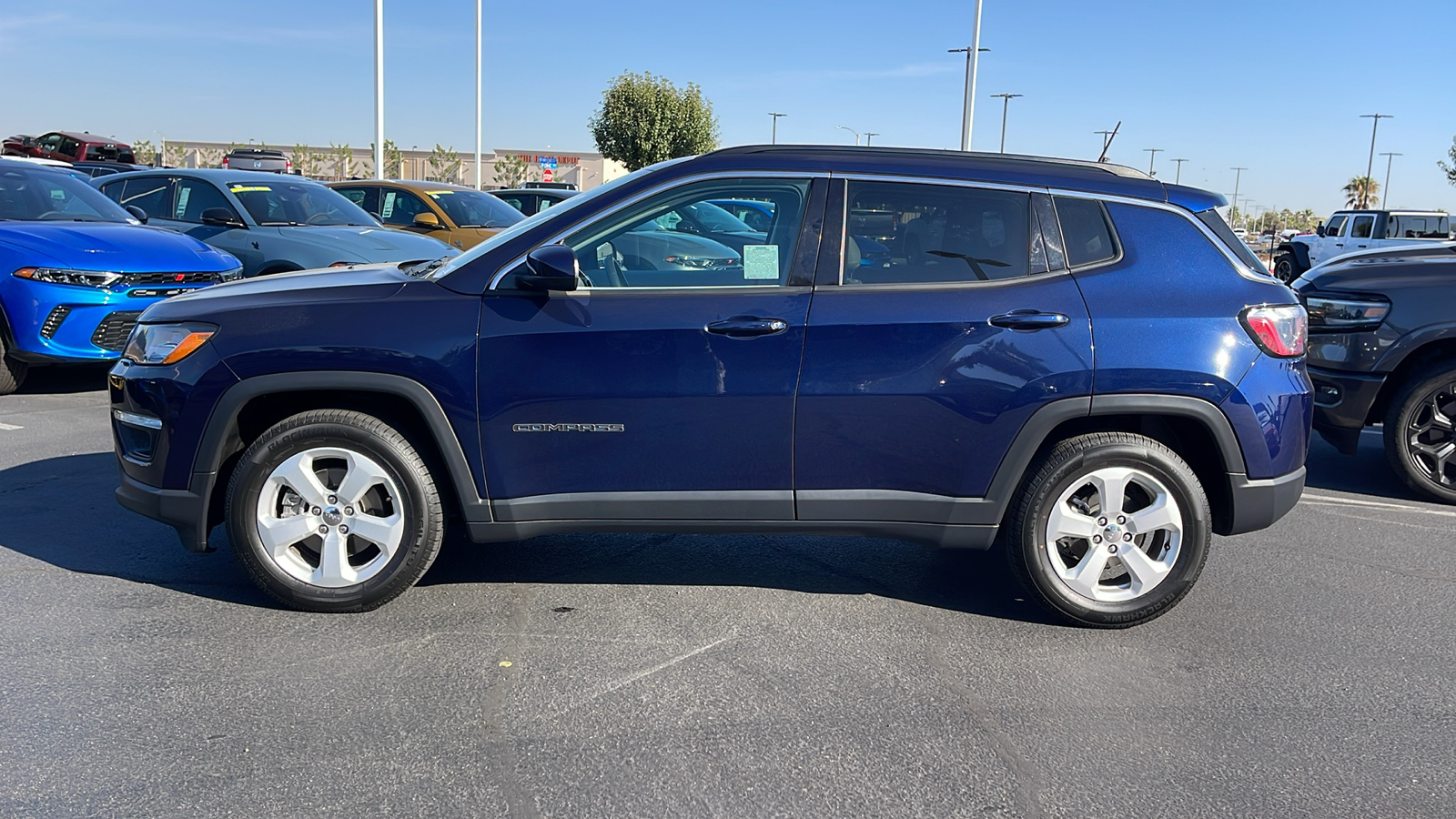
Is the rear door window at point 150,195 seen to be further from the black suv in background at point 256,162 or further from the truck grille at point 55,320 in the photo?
the black suv in background at point 256,162

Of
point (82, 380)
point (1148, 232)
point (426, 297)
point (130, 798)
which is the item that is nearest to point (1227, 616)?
point (1148, 232)

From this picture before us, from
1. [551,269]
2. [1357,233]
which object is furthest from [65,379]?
[1357,233]

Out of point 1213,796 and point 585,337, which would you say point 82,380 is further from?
point 1213,796

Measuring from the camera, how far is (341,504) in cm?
405

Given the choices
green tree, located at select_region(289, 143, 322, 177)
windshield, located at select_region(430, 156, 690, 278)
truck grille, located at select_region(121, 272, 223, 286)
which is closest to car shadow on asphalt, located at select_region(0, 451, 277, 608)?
windshield, located at select_region(430, 156, 690, 278)

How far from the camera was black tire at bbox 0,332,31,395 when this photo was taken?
26.3ft

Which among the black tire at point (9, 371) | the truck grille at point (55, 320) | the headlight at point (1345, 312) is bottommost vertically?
the black tire at point (9, 371)

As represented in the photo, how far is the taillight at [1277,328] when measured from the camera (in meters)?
4.04

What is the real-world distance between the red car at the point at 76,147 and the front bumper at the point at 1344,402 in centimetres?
3306

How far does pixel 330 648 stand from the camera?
151 inches

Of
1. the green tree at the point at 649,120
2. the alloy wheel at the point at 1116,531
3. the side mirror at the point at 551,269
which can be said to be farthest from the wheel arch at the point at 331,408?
the green tree at the point at 649,120

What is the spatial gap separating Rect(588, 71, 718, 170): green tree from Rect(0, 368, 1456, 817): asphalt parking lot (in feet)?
158

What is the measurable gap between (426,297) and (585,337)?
0.59 meters

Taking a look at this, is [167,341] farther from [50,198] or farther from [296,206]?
[296,206]
